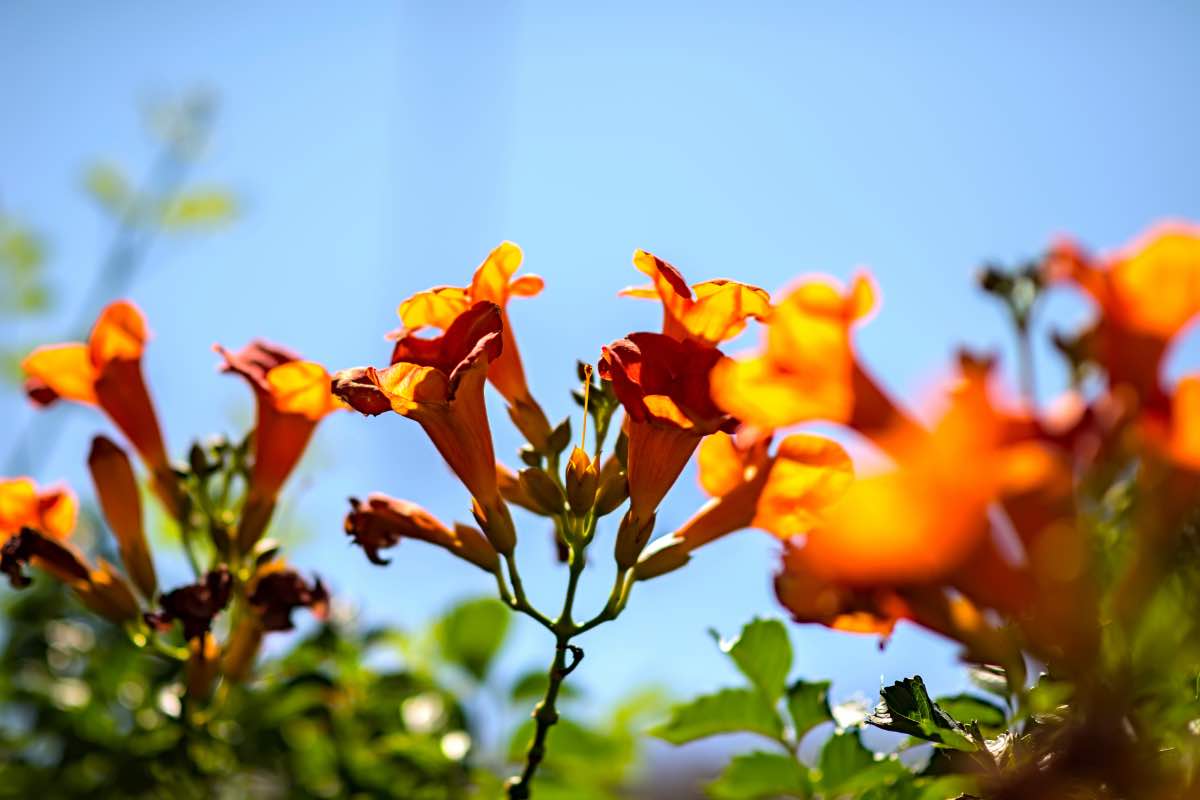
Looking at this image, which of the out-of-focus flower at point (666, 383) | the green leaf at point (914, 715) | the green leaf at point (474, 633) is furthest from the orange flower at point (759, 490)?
the green leaf at point (474, 633)

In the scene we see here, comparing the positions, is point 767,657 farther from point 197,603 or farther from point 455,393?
point 197,603

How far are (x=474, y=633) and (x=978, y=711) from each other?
1.96m

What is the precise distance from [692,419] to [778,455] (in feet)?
1.20

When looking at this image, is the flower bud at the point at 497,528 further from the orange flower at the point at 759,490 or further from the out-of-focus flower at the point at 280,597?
the out-of-focus flower at the point at 280,597

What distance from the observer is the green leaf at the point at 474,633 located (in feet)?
12.1

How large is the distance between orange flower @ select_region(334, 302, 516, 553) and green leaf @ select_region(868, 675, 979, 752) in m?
0.83

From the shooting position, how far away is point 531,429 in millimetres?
2340

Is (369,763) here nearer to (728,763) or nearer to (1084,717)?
(728,763)

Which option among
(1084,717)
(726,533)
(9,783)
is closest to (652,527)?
(726,533)

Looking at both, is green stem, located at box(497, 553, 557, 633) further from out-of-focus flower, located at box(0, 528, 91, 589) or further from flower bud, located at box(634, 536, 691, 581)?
out-of-focus flower, located at box(0, 528, 91, 589)

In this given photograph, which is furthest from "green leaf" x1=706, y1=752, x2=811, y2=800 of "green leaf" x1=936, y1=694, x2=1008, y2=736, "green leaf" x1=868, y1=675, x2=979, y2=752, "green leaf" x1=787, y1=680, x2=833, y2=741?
"green leaf" x1=868, y1=675, x2=979, y2=752

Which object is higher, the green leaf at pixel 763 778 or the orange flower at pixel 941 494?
the orange flower at pixel 941 494

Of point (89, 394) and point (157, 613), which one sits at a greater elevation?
point (89, 394)

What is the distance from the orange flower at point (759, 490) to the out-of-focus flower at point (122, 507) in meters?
1.50
